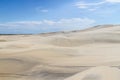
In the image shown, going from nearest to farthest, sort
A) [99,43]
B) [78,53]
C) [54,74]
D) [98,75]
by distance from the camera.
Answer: [98,75] < [54,74] < [78,53] < [99,43]

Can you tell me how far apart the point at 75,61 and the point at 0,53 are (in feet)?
4.93

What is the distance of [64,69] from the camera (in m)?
3.79

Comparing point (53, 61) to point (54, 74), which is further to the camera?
point (53, 61)

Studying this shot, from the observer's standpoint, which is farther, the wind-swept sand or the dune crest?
the wind-swept sand

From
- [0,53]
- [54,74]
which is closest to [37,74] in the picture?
[54,74]

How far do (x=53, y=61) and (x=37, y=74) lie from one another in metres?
0.51

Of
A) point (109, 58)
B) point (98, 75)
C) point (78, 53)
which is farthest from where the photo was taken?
point (78, 53)

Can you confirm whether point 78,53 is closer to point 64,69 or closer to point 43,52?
point 43,52

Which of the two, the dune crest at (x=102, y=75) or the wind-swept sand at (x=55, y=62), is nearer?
the dune crest at (x=102, y=75)

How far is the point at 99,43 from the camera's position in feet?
19.4

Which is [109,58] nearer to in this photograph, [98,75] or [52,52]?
[52,52]

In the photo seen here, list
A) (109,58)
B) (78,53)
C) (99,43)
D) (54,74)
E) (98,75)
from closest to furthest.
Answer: (98,75), (54,74), (109,58), (78,53), (99,43)

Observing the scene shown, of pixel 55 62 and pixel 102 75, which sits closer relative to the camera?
pixel 102 75

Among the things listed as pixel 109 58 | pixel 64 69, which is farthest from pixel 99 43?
pixel 64 69
